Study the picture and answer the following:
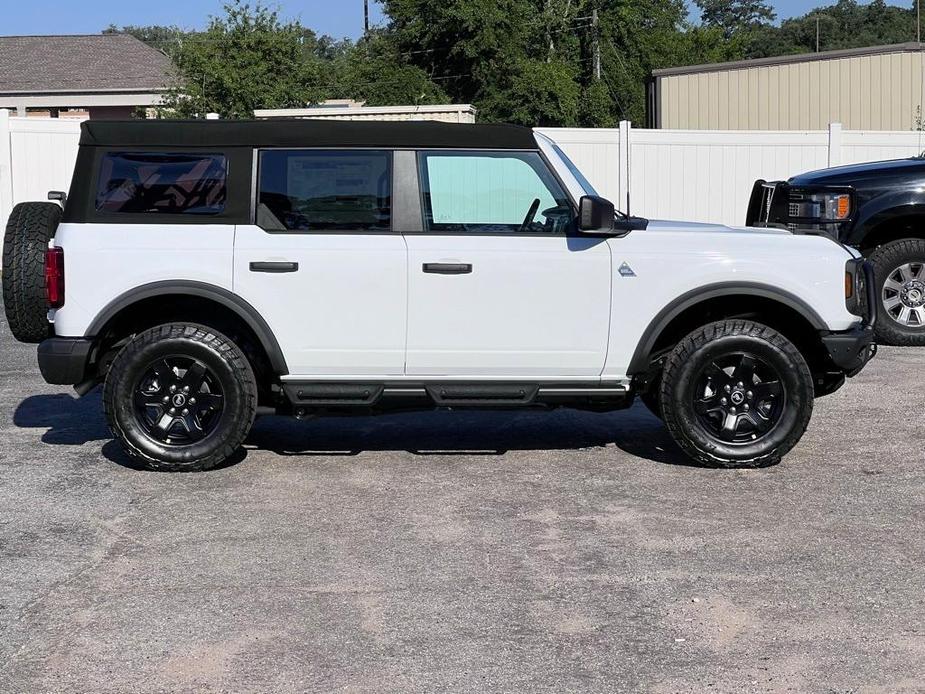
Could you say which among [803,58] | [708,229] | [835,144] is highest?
[803,58]

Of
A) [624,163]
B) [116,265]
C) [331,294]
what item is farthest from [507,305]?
[624,163]

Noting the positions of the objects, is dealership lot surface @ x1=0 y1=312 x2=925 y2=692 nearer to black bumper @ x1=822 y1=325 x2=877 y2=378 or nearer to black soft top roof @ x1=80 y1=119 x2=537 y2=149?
black bumper @ x1=822 y1=325 x2=877 y2=378

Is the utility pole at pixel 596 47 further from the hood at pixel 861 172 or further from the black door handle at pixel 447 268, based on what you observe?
the black door handle at pixel 447 268

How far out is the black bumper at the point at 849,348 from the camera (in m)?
7.22

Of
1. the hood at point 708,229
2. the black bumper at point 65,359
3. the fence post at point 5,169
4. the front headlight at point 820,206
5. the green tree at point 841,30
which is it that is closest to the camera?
the black bumper at point 65,359

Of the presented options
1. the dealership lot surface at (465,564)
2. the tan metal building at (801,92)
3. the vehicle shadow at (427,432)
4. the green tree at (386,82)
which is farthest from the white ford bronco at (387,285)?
the green tree at (386,82)

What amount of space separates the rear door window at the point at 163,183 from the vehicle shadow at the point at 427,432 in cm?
149

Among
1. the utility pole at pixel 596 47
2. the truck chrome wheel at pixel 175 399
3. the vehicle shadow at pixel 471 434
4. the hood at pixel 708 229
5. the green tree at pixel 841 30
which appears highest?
the green tree at pixel 841 30

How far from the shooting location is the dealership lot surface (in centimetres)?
445

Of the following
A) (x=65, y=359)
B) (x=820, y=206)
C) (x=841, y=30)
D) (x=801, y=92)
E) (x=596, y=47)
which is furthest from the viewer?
(x=841, y=30)

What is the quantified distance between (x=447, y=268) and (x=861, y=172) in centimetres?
587

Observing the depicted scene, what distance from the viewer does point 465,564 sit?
5.59 metres

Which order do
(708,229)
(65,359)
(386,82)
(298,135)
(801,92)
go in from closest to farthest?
(65,359)
(298,135)
(708,229)
(801,92)
(386,82)

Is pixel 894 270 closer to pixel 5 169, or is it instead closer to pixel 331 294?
pixel 331 294
